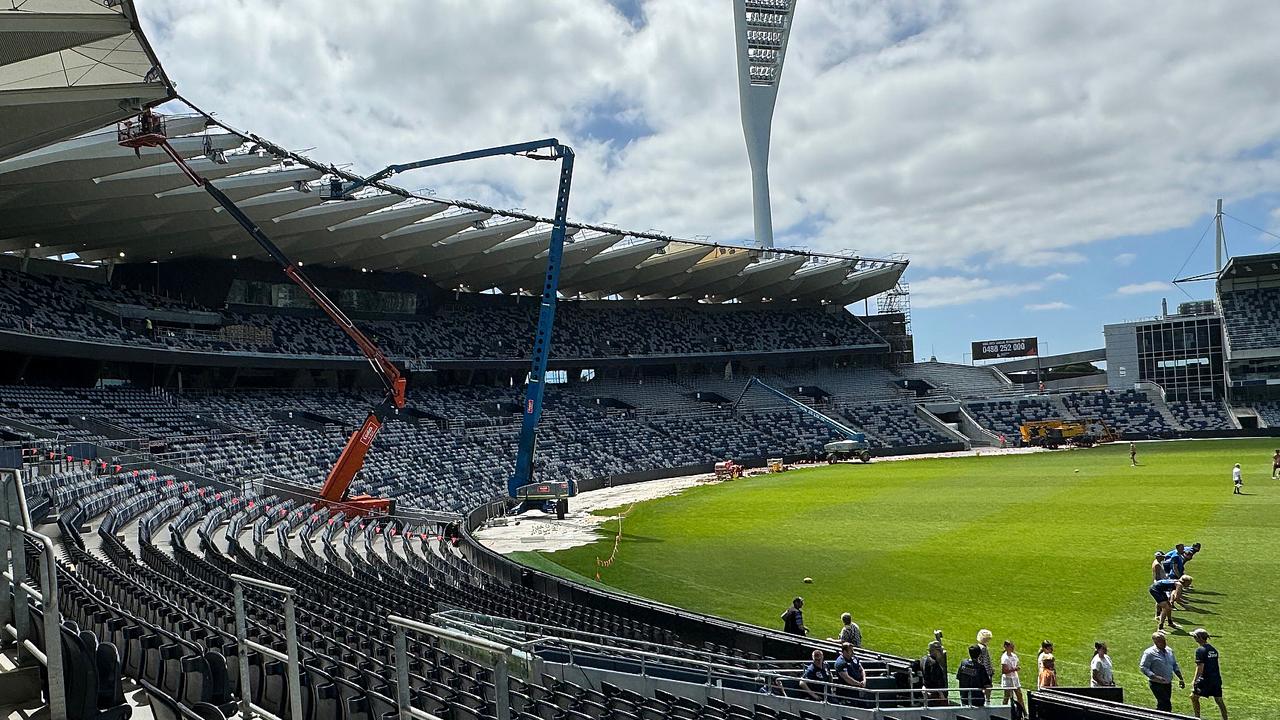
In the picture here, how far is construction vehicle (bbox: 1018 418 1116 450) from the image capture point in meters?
58.8

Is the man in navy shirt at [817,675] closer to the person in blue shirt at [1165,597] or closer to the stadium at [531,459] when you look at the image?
the stadium at [531,459]

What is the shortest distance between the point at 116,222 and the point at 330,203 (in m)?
8.69

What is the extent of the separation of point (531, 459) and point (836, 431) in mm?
34276

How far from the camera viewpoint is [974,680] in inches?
434

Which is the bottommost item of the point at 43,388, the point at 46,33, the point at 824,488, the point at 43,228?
the point at 824,488

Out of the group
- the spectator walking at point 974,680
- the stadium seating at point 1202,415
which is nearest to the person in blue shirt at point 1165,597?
the spectator walking at point 974,680

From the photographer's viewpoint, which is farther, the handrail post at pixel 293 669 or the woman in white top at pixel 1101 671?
the woman in white top at pixel 1101 671

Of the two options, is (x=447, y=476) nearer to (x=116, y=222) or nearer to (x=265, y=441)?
(x=265, y=441)

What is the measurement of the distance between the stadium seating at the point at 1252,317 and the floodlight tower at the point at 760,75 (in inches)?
1440

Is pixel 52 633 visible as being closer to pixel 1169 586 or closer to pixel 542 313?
pixel 1169 586

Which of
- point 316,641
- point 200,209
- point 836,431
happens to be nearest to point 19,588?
point 316,641

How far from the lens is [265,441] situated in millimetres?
38750

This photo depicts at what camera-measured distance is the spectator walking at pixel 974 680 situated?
35.7ft

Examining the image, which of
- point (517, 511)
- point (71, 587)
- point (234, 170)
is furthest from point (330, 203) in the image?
point (71, 587)
